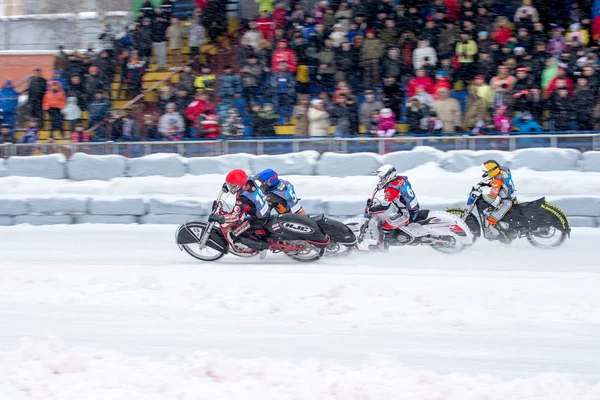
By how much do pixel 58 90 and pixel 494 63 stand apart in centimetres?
836

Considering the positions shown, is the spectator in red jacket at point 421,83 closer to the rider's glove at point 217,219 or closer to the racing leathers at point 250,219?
the racing leathers at point 250,219

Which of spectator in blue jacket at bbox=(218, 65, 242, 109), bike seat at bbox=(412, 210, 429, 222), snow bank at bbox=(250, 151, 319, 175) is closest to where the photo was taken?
bike seat at bbox=(412, 210, 429, 222)

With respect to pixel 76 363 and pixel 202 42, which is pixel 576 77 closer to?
pixel 202 42

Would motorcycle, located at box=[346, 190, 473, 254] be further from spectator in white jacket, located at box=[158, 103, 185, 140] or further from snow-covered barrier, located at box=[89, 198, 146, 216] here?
spectator in white jacket, located at box=[158, 103, 185, 140]

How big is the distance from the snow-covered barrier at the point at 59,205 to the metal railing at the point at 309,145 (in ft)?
3.37

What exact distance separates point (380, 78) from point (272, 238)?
17.4 ft

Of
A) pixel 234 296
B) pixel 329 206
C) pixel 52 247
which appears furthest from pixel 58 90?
pixel 234 296

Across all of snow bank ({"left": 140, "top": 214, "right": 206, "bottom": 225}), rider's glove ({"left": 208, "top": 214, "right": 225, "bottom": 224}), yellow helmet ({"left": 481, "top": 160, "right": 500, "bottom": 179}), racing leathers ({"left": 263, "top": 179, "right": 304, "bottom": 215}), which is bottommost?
snow bank ({"left": 140, "top": 214, "right": 206, "bottom": 225})

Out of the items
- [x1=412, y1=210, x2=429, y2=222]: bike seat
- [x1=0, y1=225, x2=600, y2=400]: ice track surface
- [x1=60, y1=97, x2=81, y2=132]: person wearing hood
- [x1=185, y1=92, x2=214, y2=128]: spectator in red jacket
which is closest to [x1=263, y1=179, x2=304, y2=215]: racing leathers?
Result: [x1=0, y1=225, x2=600, y2=400]: ice track surface

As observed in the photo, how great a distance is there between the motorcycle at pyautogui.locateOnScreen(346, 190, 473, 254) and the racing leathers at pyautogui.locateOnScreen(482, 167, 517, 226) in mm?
525

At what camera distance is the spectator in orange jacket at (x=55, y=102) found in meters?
14.6

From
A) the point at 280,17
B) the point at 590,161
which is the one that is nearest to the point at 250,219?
the point at 590,161

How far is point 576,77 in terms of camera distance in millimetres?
12094

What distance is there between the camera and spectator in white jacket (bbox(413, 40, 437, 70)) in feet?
43.6
